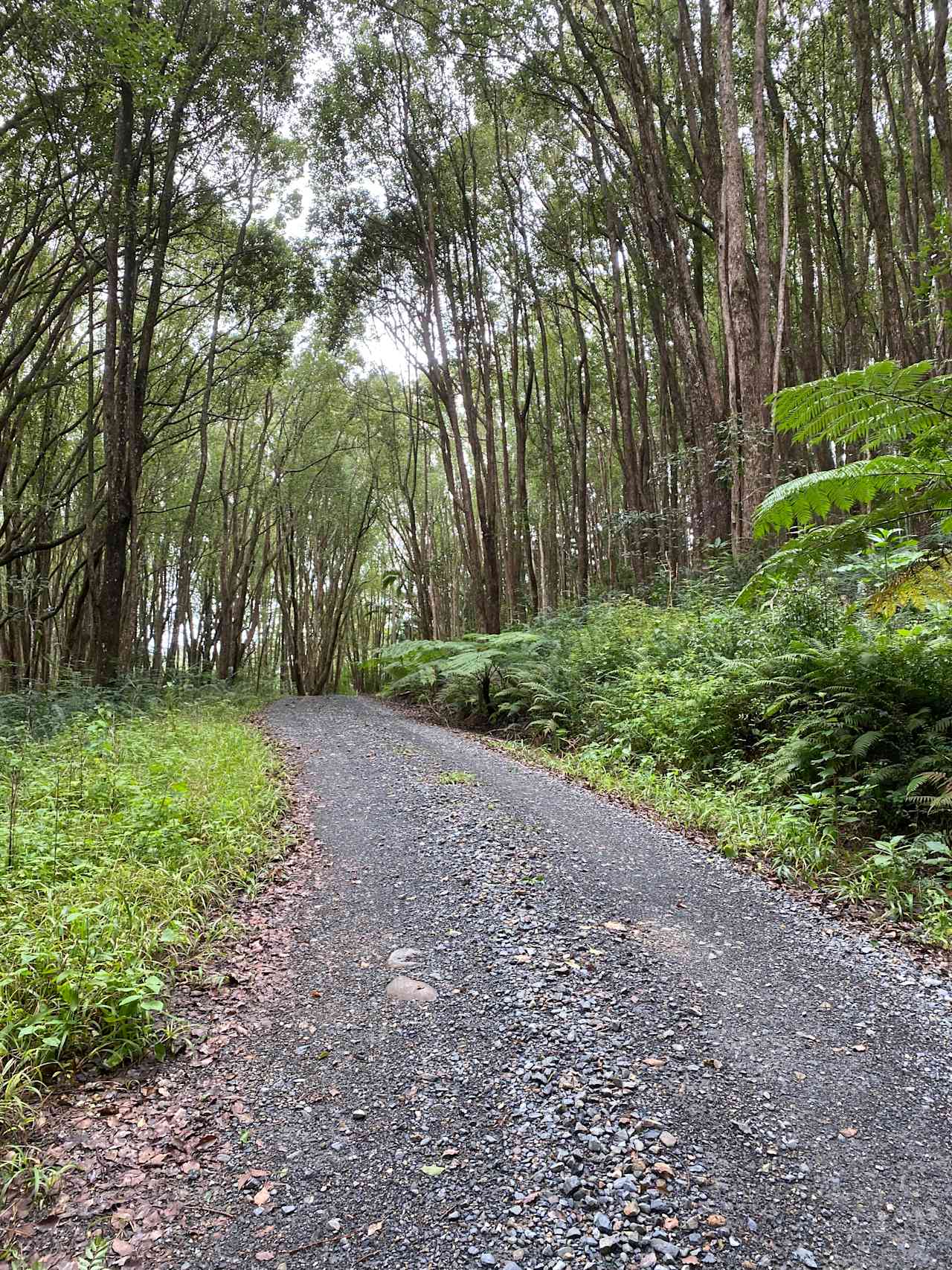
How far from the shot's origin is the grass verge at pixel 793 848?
3201 mm

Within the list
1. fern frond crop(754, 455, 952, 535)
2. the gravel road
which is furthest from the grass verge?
fern frond crop(754, 455, 952, 535)

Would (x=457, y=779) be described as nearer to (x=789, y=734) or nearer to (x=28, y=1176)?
(x=789, y=734)

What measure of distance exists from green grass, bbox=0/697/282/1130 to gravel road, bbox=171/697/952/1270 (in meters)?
Result: 0.58

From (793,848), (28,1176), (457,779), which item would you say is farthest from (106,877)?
(793,848)

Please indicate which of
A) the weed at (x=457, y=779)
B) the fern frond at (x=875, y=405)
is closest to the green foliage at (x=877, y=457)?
the fern frond at (x=875, y=405)

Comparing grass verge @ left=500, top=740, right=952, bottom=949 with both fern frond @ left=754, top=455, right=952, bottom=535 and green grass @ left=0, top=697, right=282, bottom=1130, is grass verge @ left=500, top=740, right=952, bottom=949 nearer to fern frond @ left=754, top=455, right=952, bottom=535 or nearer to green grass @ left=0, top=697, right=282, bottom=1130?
fern frond @ left=754, top=455, right=952, bottom=535

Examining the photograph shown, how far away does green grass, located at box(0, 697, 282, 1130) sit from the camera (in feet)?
8.04

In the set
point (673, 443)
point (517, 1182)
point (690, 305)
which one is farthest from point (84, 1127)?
point (673, 443)

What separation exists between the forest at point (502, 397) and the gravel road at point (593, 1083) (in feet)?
2.29

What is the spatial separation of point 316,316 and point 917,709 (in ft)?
54.8

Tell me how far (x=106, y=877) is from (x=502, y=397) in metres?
13.2

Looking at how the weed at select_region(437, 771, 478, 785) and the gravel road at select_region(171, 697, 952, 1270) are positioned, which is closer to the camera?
the gravel road at select_region(171, 697, 952, 1270)

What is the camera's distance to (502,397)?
47.7 ft

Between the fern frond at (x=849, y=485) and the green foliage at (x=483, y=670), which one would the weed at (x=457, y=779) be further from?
the fern frond at (x=849, y=485)
